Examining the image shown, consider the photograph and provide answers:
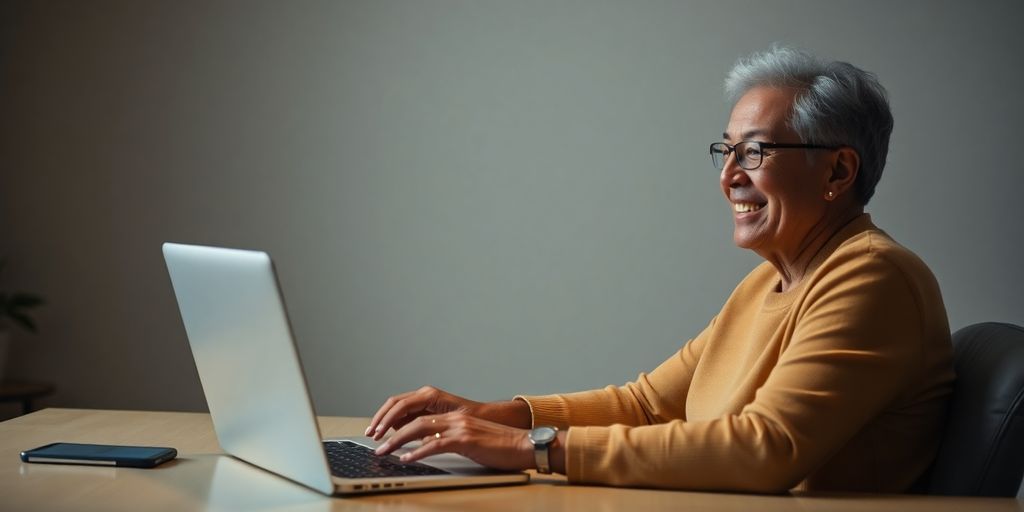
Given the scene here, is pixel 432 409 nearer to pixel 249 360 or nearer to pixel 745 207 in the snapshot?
pixel 249 360

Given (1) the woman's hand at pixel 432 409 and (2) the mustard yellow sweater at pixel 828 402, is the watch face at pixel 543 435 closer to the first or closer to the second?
(2) the mustard yellow sweater at pixel 828 402

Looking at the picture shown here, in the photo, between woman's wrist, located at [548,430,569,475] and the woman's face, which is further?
the woman's face

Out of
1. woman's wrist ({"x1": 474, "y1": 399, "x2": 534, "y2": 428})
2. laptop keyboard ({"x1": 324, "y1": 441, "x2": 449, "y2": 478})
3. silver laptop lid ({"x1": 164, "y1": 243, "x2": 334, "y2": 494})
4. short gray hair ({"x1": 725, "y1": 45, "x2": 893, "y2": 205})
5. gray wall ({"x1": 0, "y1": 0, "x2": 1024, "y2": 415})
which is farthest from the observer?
gray wall ({"x1": 0, "y1": 0, "x2": 1024, "y2": 415})

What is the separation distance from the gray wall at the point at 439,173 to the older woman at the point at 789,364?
5.87 ft

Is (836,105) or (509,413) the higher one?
(836,105)

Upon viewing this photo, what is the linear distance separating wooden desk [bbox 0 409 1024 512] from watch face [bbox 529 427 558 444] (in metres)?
0.06

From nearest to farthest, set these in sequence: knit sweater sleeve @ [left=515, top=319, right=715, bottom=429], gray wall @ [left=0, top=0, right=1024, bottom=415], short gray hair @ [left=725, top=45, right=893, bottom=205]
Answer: short gray hair @ [left=725, top=45, right=893, bottom=205] → knit sweater sleeve @ [left=515, top=319, right=715, bottom=429] → gray wall @ [left=0, top=0, right=1024, bottom=415]

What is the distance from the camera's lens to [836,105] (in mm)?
1644

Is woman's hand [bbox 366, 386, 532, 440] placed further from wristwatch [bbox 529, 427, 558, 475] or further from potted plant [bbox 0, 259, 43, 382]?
potted plant [bbox 0, 259, 43, 382]

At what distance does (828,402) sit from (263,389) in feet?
2.42

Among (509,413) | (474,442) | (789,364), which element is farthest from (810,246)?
(474,442)

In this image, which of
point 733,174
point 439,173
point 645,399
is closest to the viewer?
point 733,174

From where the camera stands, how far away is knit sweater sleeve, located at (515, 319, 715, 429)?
6.26ft

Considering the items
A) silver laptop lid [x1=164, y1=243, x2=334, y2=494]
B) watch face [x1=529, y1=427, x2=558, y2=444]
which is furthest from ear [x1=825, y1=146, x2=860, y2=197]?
silver laptop lid [x1=164, y1=243, x2=334, y2=494]
